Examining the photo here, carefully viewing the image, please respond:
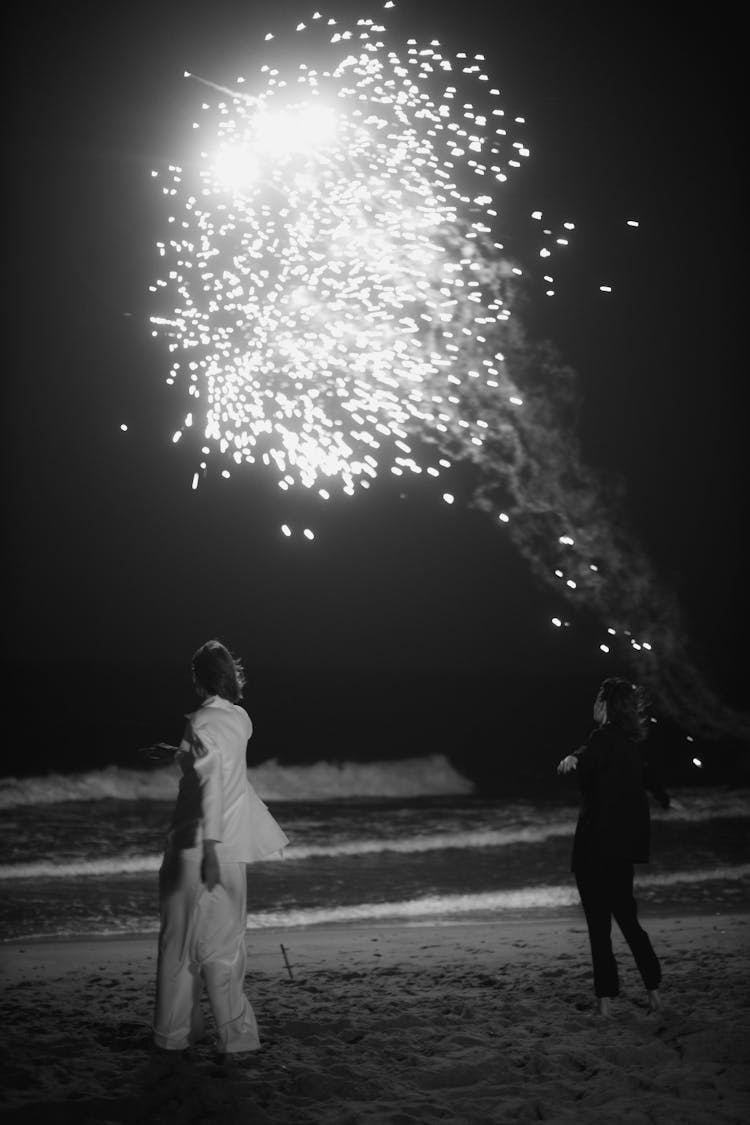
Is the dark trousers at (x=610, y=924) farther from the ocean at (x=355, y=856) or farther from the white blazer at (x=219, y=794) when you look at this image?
the ocean at (x=355, y=856)

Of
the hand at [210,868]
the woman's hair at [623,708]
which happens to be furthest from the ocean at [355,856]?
the hand at [210,868]

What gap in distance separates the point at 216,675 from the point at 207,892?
100 centimetres

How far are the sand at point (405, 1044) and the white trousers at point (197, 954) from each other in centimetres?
13

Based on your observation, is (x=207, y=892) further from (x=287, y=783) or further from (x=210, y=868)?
(x=287, y=783)

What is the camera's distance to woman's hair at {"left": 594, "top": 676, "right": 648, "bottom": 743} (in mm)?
5891

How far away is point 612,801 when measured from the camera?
5.75 metres

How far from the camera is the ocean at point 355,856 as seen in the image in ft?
35.4

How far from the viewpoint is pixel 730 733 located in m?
43.4

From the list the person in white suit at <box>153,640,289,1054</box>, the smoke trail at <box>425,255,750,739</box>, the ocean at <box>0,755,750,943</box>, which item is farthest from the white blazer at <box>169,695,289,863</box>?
the smoke trail at <box>425,255,750,739</box>

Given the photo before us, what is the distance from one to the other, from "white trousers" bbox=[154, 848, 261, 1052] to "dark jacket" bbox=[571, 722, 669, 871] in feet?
6.30

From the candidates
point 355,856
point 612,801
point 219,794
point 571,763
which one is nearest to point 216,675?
point 219,794

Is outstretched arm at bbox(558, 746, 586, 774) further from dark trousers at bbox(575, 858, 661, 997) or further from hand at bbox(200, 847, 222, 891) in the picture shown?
hand at bbox(200, 847, 222, 891)

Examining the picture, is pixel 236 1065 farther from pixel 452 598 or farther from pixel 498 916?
pixel 452 598

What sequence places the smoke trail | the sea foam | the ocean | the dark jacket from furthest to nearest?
the sea foam → the smoke trail → the ocean → the dark jacket
